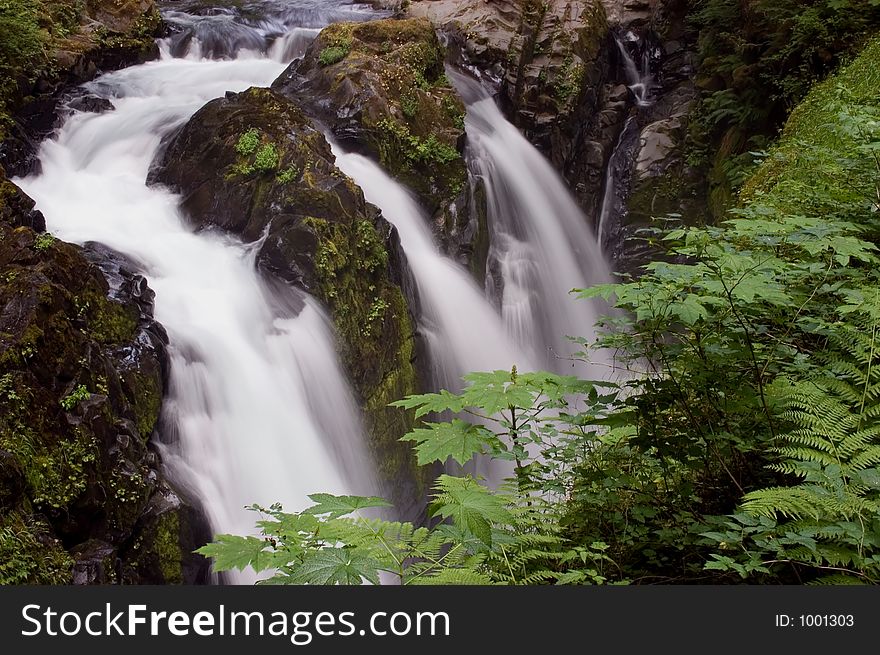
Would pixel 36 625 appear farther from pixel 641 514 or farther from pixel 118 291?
pixel 118 291

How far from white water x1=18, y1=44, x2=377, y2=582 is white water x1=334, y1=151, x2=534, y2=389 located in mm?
1997

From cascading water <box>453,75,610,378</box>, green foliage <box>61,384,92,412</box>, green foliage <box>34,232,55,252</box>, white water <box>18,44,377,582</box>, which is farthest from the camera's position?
cascading water <box>453,75,610,378</box>

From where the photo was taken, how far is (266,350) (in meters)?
6.44

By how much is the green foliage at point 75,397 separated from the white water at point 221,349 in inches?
40.6

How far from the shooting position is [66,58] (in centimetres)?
1022

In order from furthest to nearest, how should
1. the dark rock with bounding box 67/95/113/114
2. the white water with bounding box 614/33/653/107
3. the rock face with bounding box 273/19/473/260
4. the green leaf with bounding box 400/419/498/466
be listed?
the white water with bounding box 614/33/653/107 < the rock face with bounding box 273/19/473/260 < the dark rock with bounding box 67/95/113/114 < the green leaf with bounding box 400/419/498/466

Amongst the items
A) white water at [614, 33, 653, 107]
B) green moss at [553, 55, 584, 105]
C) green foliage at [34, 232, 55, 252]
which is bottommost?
green foliage at [34, 232, 55, 252]

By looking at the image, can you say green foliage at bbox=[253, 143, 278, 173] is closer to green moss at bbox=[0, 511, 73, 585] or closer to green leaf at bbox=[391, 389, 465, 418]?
green moss at bbox=[0, 511, 73, 585]

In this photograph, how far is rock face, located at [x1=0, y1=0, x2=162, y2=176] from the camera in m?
8.28

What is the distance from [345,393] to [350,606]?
5.25 m

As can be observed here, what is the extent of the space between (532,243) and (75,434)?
349 inches

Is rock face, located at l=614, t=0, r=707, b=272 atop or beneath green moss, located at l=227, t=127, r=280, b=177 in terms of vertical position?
atop

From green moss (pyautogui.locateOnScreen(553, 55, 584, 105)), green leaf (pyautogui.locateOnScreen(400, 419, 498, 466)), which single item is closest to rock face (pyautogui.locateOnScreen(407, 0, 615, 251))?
green moss (pyautogui.locateOnScreen(553, 55, 584, 105))

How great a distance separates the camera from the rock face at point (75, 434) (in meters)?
3.69
